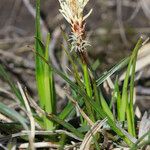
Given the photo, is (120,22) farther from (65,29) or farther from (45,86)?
(45,86)

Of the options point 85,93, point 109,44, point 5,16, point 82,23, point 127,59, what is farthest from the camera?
point 5,16

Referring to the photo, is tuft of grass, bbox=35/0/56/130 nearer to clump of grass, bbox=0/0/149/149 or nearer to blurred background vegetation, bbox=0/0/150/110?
clump of grass, bbox=0/0/149/149

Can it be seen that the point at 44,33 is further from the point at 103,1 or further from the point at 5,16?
the point at 103,1

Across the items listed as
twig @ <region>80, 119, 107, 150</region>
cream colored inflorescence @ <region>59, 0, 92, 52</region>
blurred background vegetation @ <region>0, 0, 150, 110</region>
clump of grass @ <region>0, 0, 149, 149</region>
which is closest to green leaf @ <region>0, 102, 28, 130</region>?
clump of grass @ <region>0, 0, 149, 149</region>

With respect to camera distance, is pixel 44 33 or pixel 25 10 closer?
pixel 44 33

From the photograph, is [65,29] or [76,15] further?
[65,29]

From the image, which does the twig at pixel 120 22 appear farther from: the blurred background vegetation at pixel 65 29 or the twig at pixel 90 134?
the twig at pixel 90 134

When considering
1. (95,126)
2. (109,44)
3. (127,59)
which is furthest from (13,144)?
(109,44)

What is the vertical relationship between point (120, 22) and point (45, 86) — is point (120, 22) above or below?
above

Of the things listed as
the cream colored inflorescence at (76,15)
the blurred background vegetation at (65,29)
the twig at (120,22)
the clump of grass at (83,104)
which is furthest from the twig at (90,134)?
the twig at (120,22)

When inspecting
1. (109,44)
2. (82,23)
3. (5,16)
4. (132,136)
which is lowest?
(132,136)

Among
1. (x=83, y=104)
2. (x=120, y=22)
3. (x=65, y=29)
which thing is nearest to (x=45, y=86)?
(x=83, y=104)
